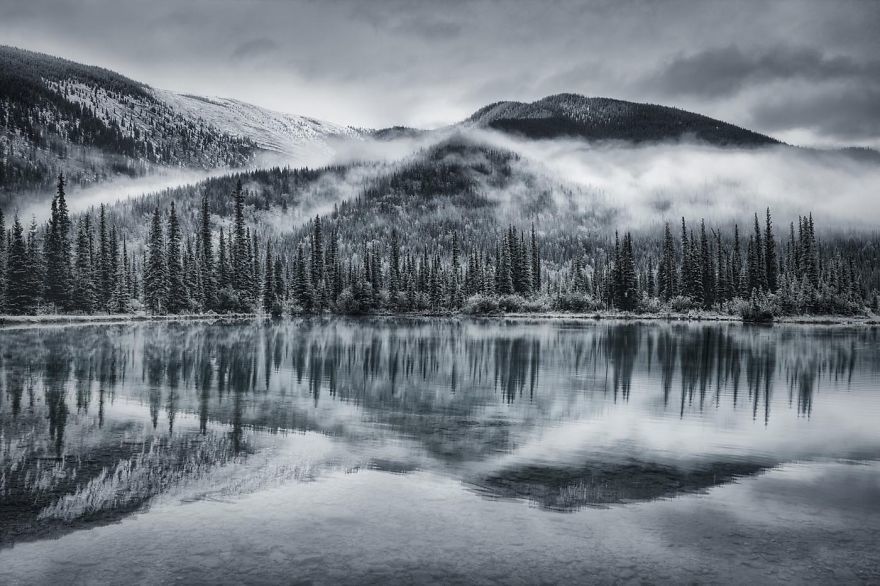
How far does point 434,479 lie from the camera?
1351 centimetres

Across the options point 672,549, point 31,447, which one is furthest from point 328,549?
point 31,447

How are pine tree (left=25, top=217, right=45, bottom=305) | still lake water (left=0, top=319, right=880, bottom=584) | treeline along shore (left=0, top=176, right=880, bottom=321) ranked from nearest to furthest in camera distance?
still lake water (left=0, top=319, right=880, bottom=584)
pine tree (left=25, top=217, right=45, bottom=305)
treeline along shore (left=0, top=176, right=880, bottom=321)

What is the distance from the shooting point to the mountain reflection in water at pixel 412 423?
13.1 m

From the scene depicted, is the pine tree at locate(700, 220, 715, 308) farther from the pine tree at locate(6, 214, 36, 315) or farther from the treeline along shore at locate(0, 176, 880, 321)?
the pine tree at locate(6, 214, 36, 315)

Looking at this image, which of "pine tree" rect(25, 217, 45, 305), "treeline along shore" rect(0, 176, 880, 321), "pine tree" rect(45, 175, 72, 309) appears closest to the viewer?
"pine tree" rect(25, 217, 45, 305)

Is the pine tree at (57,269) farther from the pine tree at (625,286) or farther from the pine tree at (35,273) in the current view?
the pine tree at (625,286)

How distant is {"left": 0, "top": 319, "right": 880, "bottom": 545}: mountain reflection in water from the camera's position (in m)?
13.1

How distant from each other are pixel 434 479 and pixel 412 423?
20.5 feet

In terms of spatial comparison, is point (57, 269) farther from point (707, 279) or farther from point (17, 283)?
point (707, 279)

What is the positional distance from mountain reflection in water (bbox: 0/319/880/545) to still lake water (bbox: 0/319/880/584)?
0.31 feet

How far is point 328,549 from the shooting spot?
955 centimetres

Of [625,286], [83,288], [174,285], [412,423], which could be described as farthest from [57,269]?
[625,286]

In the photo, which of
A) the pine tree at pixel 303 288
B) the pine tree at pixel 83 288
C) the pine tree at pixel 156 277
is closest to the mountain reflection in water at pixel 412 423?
the pine tree at pixel 83 288

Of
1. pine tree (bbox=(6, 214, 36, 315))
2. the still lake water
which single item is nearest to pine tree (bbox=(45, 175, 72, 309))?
pine tree (bbox=(6, 214, 36, 315))
